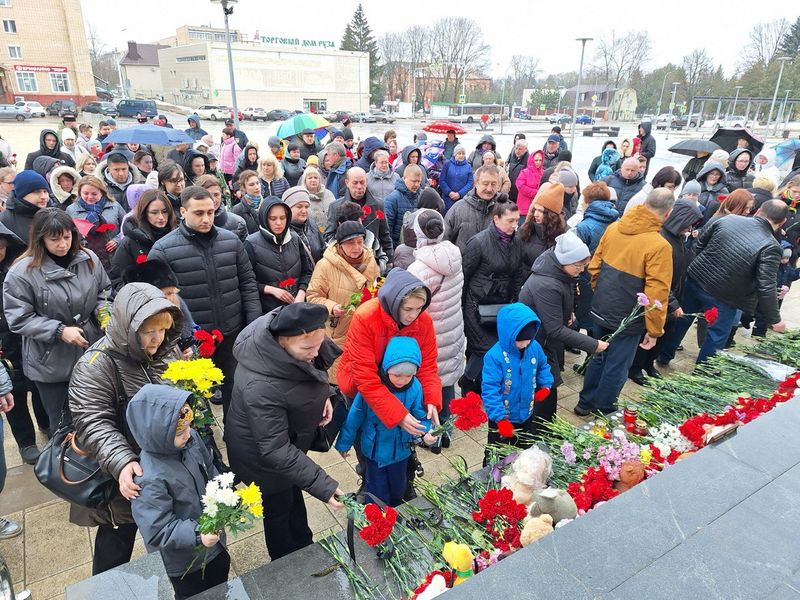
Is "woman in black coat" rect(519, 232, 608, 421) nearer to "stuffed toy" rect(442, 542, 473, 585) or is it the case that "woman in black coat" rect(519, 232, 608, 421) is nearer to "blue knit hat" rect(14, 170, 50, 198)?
"stuffed toy" rect(442, 542, 473, 585)

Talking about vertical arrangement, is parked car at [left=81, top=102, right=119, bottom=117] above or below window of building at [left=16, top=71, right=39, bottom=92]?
below

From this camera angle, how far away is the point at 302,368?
7.71ft

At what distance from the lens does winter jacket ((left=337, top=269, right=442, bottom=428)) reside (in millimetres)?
2814

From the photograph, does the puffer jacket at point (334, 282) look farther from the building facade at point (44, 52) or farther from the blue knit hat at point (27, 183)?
the building facade at point (44, 52)

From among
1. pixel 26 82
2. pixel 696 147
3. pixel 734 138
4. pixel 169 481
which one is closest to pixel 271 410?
pixel 169 481

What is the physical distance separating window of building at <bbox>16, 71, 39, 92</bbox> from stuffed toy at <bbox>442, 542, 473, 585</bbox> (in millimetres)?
62450

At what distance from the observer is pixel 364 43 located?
7106 cm

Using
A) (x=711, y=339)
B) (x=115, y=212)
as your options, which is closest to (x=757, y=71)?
(x=711, y=339)

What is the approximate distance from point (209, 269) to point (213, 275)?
0.06m

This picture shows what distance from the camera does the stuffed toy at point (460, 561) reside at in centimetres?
184

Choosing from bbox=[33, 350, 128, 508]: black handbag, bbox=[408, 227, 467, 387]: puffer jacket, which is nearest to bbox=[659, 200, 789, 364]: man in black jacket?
bbox=[408, 227, 467, 387]: puffer jacket

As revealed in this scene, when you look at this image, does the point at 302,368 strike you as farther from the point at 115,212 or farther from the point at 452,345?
the point at 115,212

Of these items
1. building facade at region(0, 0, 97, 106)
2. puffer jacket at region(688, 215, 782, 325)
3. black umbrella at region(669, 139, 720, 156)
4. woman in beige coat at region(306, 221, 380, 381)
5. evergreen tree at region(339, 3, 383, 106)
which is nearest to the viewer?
woman in beige coat at region(306, 221, 380, 381)

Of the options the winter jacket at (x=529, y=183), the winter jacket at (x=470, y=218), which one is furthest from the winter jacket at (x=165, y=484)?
the winter jacket at (x=529, y=183)
